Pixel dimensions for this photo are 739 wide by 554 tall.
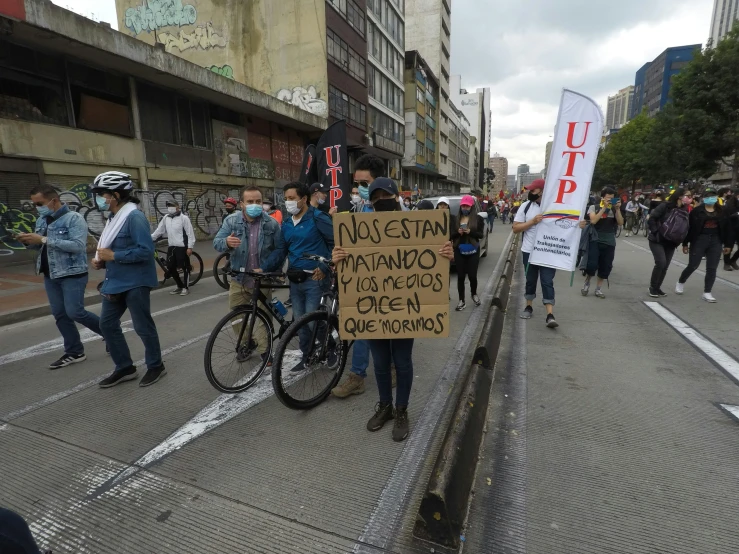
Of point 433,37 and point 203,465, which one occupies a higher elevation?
point 433,37

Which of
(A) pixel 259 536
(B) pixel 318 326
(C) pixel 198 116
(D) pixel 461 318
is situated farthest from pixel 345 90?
(A) pixel 259 536

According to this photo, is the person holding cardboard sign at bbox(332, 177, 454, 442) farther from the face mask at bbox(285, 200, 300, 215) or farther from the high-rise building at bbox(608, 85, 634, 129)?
the high-rise building at bbox(608, 85, 634, 129)

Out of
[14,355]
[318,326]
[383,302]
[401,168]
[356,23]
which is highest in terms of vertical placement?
→ [356,23]

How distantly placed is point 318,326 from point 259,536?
5.63 ft

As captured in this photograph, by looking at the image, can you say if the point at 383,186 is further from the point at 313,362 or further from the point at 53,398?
the point at 53,398

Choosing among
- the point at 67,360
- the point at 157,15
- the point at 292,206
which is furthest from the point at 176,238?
the point at 157,15

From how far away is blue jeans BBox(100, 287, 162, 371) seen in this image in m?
3.77

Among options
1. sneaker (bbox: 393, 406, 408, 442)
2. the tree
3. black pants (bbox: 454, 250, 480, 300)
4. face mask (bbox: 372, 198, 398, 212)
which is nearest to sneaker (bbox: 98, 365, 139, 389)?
sneaker (bbox: 393, 406, 408, 442)

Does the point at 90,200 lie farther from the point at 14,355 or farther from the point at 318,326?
the point at 318,326

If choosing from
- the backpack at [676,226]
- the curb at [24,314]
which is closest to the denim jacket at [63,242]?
the curb at [24,314]

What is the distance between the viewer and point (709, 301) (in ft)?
22.5

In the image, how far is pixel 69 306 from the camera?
4.30 metres

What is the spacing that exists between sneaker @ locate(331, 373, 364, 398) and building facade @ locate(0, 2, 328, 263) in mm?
11932

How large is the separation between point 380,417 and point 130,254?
8.45ft
